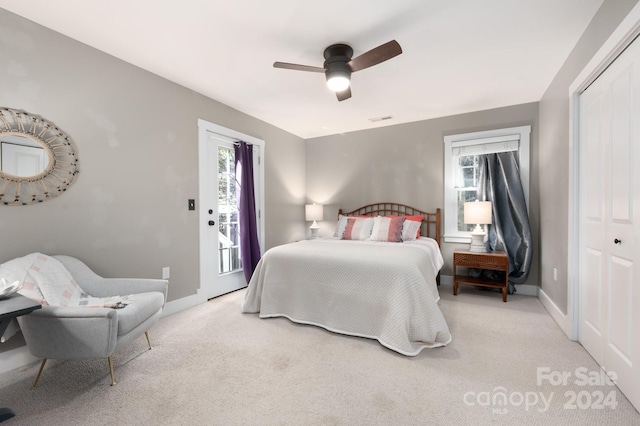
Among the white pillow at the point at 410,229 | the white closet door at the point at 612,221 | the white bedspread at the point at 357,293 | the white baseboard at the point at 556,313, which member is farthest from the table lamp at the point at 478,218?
the white closet door at the point at 612,221

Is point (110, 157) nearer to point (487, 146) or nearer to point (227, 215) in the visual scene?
point (227, 215)

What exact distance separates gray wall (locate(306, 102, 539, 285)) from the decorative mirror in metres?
3.60

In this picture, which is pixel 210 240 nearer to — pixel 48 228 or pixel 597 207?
pixel 48 228

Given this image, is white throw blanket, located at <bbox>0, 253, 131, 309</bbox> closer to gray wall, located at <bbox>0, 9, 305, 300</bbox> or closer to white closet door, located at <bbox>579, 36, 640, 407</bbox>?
gray wall, located at <bbox>0, 9, 305, 300</bbox>

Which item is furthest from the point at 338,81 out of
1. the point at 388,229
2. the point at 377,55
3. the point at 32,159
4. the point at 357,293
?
the point at 32,159

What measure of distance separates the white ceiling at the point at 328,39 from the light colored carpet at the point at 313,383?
8.25ft

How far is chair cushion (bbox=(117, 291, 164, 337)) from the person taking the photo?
5.71 feet

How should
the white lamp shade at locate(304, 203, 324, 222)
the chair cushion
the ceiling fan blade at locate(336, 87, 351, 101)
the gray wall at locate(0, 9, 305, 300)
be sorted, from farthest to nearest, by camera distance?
the white lamp shade at locate(304, 203, 324, 222) < the ceiling fan blade at locate(336, 87, 351, 101) < the gray wall at locate(0, 9, 305, 300) < the chair cushion

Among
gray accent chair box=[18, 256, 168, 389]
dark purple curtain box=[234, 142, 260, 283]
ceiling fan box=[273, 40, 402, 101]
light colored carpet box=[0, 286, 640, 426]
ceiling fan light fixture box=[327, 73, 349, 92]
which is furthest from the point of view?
dark purple curtain box=[234, 142, 260, 283]

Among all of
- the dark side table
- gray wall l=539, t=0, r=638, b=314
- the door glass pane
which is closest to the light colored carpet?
the dark side table

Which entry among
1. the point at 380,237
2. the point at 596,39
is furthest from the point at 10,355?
the point at 596,39

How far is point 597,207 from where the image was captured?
6.53 feet

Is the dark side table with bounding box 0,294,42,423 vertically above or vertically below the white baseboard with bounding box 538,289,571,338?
above

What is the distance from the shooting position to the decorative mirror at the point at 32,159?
191cm
